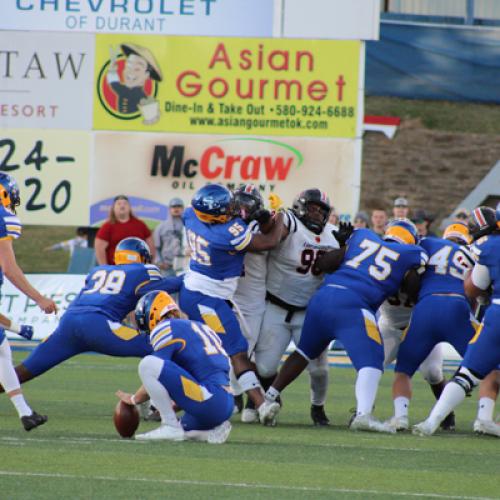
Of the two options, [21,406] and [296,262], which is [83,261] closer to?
[296,262]

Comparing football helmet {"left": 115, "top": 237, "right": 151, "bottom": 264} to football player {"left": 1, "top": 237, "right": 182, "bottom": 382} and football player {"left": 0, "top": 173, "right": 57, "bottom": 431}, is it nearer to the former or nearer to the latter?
football player {"left": 1, "top": 237, "right": 182, "bottom": 382}

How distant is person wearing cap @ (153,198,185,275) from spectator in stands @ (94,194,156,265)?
2.57 feet

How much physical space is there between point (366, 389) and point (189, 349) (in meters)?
1.62

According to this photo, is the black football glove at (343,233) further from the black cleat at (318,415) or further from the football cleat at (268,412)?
the football cleat at (268,412)

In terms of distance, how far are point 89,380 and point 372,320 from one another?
4.12 metres

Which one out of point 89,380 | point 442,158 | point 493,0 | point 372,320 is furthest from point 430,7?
point 372,320

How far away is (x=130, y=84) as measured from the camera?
57.7 ft

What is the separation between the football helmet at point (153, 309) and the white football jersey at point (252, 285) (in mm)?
1917

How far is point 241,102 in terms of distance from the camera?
57.7 feet

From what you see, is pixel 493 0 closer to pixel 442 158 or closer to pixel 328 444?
pixel 442 158

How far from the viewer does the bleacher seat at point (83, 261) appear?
17.7 m

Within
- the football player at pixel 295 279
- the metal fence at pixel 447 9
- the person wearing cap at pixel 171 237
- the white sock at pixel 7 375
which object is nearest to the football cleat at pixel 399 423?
the football player at pixel 295 279

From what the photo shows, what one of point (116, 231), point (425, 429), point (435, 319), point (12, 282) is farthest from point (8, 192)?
point (116, 231)

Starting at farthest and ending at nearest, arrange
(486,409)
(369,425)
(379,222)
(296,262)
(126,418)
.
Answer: (379,222), (296,262), (486,409), (369,425), (126,418)
